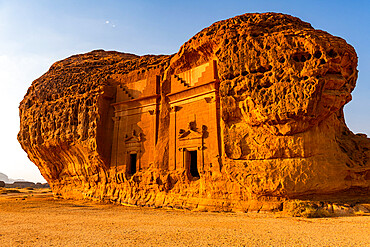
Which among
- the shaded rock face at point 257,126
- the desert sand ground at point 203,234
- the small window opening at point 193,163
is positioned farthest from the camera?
the small window opening at point 193,163

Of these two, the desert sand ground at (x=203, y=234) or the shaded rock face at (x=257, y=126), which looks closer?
the desert sand ground at (x=203, y=234)

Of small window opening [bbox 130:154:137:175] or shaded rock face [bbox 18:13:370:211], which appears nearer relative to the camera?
shaded rock face [bbox 18:13:370:211]

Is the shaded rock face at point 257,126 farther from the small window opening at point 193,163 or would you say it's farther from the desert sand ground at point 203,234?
Result: the desert sand ground at point 203,234

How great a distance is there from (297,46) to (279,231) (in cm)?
788

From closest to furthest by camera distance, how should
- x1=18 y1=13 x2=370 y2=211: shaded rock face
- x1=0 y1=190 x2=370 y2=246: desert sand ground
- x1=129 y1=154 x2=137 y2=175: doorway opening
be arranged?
x1=0 y1=190 x2=370 y2=246: desert sand ground < x1=18 y1=13 x2=370 y2=211: shaded rock face < x1=129 y1=154 x2=137 y2=175: doorway opening

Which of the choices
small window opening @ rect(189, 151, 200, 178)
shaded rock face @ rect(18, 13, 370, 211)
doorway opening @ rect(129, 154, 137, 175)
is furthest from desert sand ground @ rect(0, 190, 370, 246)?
doorway opening @ rect(129, 154, 137, 175)

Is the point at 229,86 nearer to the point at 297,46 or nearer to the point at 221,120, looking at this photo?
the point at 221,120

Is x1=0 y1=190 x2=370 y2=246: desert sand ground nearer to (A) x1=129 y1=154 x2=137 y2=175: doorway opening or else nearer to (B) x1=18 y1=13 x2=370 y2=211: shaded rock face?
(B) x1=18 y1=13 x2=370 y2=211: shaded rock face

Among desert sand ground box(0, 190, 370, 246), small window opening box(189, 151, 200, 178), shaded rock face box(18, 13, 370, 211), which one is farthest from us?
small window opening box(189, 151, 200, 178)

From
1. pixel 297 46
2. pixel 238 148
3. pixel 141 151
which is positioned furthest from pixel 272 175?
pixel 141 151

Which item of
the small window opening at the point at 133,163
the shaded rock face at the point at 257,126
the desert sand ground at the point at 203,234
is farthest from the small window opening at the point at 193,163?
the desert sand ground at the point at 203,234

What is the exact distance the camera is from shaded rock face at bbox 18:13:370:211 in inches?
412

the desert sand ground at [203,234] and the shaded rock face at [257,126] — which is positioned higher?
the shaded rock face at [257,126]

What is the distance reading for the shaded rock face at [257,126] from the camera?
34.4ft
